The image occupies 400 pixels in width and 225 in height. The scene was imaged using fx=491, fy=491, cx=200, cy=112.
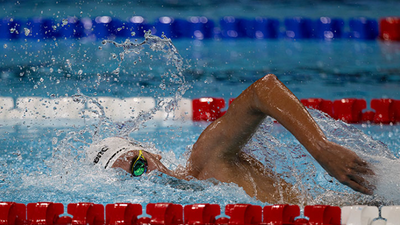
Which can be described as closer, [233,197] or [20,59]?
[233,197]

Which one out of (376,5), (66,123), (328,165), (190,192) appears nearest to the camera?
(328,165)

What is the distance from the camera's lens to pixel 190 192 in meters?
2.15

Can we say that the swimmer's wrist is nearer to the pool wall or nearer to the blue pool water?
the blue pool water

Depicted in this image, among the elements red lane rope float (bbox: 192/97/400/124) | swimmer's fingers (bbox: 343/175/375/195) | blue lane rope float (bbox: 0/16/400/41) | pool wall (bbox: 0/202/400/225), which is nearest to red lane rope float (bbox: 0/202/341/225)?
pool wall (bbox: 0/202/400/225)

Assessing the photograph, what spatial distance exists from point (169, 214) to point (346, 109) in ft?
8.61

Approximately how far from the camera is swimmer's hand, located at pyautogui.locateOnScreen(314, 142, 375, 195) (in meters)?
1.36

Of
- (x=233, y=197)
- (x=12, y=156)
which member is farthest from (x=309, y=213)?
(x=12, y=156)

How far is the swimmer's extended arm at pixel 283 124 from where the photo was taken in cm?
139

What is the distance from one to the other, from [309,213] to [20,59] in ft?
16.5

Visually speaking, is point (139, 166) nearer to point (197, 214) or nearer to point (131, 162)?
point (131, 162)

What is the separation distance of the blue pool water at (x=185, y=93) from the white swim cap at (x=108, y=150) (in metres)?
0.08

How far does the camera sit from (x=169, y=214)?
6.21ft

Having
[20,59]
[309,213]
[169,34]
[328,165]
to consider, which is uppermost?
[169,34]

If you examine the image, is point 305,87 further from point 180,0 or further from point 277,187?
point 180,0
